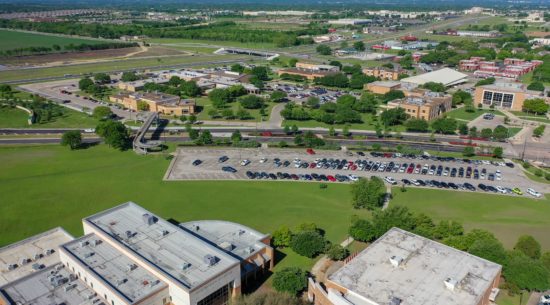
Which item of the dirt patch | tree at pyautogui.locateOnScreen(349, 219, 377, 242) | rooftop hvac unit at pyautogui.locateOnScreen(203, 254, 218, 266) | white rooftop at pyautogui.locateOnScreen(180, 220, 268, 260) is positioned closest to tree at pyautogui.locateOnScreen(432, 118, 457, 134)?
tree at pyautogui.locateOnScreen(349, 219, 377, 242)

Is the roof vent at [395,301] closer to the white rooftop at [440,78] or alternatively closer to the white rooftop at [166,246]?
the white rooftop at [166,246]

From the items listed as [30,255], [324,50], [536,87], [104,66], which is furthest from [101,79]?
[536,87]

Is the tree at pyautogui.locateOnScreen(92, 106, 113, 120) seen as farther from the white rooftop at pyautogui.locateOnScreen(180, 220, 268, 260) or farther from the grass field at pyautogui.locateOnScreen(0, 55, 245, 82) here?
the white rooftop at pyautogui.locateOnScreen(180, 220, 268, 260)

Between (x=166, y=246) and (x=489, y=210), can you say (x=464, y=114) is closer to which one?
(x=489, y=210)

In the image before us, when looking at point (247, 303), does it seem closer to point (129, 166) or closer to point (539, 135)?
point (129, 166)

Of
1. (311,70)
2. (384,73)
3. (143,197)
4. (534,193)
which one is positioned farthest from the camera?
(311,70)
